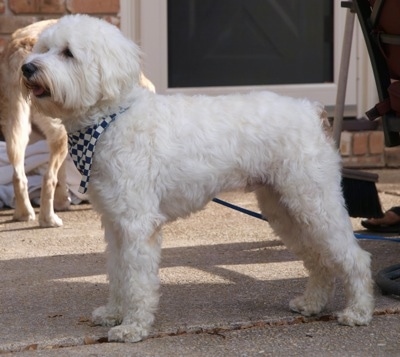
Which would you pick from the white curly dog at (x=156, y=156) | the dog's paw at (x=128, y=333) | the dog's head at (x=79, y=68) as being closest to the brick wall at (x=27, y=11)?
the white curly dog at (x=156, y=156)

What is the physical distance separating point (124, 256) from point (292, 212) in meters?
0.78

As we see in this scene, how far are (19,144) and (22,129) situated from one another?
0.35ft

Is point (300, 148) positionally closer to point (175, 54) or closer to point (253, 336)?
point (253, 336)

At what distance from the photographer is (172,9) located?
8469mm

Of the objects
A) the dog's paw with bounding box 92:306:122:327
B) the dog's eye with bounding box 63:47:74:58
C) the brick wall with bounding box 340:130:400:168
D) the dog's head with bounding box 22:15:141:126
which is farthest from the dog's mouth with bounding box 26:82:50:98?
the brick wall with bounding box 340:130:400:168

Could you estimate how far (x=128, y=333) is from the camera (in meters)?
4.37

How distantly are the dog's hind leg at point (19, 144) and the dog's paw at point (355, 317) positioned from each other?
3.06m

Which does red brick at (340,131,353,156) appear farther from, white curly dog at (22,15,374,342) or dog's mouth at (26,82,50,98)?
dog's mouth at (26,82,50,98)

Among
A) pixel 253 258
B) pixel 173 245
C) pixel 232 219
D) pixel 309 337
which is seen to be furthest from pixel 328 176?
pixel 232 219

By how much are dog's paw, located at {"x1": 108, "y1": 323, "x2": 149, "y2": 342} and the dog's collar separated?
0.61m

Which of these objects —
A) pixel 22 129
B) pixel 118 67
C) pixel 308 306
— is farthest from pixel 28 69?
pixel 22 129

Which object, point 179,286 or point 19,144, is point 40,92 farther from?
point 19,144

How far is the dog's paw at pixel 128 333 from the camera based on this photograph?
438 centimetres

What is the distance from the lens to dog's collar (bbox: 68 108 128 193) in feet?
14.4
